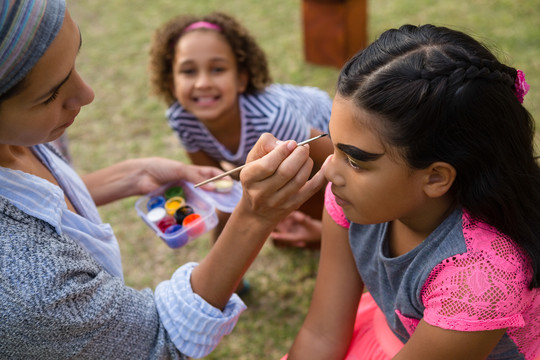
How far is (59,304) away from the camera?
1.22 m

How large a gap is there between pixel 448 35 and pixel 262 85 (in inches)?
62.1

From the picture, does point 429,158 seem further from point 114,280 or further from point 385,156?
point 114,280

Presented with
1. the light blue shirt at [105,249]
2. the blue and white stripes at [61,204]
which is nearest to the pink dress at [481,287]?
the light blue shirt at [105,249]

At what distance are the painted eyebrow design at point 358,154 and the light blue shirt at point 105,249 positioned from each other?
0.59 meters

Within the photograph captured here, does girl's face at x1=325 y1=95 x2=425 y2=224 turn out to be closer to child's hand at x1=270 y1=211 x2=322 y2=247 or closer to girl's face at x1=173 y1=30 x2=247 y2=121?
girl's face at x1=173 y1=30 x2=247 y2=121

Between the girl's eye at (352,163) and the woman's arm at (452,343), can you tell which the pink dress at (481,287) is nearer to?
the woman's arm at (452,343)

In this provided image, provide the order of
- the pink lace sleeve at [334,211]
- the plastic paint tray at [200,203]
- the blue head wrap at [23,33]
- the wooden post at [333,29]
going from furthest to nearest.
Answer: the wooden post at [333,29]
the plastic paint tray at [200,203]
the pink lace sleeve at [334,211]
the blue head wrap at [23,33]

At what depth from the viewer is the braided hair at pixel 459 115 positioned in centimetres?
114

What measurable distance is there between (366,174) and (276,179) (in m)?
0.22

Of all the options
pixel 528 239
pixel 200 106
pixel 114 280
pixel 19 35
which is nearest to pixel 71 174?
pixel 114 280

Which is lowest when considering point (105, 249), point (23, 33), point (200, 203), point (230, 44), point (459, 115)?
point (200, 203)

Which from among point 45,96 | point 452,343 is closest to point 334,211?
point 452,343

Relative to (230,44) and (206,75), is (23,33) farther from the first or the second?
(230,44)

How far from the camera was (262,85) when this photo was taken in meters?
2.72
